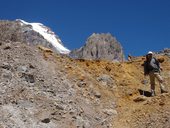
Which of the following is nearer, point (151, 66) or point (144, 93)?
point (144, 93)

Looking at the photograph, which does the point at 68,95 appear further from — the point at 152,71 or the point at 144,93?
the point at 152,71

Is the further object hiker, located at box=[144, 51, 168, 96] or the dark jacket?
the dark jacket

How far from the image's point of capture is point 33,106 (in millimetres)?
17469

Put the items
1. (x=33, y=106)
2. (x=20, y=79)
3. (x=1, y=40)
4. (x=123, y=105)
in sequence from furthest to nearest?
(x=1, y=40)
(x=123, y=105)
(x=20, y=79)
(x=33, y=106)

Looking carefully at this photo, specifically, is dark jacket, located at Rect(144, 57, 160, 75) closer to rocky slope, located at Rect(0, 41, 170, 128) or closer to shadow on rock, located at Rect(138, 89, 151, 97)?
shadow on rock, located at Rect(138, 89, 151, 97)

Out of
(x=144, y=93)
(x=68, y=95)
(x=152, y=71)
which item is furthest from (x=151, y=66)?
(x=68, y=95)

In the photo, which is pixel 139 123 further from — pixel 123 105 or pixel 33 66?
pixel 33 66

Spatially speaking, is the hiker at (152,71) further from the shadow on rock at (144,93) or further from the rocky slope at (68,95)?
the rocky slope at (68,95)

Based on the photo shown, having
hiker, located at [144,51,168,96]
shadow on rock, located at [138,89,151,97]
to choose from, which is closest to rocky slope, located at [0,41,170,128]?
shadow on rock, located at [138,89,151,97]

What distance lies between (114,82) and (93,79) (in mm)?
Result: 1098

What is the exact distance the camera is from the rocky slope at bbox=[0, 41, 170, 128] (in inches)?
680

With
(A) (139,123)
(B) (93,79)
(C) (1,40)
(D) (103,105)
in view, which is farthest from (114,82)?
(C) (1,40)

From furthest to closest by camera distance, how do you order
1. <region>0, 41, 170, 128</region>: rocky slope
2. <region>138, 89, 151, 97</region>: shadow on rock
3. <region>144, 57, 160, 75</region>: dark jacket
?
<region>144, 57, 160, 75</region>: dark jacket, <region>138, 89, 151, 97</region>: shadow on rock, <region>0, 41, 170, 128</region>: rocky slope

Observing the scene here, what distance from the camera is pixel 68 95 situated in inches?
750
